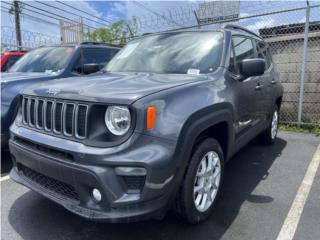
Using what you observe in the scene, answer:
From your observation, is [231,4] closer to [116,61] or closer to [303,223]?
[116,61]

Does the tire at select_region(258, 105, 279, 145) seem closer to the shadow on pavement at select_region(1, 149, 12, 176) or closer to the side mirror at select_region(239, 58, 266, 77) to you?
the side mirror at select_region(239, 58, 266, 77)

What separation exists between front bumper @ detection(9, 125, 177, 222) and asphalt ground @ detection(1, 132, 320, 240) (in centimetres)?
52

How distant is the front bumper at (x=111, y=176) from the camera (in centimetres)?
220

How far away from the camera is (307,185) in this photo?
12.6ft

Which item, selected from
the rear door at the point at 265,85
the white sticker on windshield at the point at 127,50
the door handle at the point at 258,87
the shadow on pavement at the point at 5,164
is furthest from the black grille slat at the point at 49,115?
the rear door at the point at 265,85

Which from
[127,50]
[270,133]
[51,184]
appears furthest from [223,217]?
[270,133]

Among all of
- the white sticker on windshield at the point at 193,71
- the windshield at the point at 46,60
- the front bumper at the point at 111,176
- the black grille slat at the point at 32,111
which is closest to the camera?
the front bumper at the point at 111,176

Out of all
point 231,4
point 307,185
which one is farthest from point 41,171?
point 231,4

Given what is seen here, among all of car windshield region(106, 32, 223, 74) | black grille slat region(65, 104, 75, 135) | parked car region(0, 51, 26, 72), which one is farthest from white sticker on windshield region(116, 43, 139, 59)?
parked car region(0, 51, 26, 72)

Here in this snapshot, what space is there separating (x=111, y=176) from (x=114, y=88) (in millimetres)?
742

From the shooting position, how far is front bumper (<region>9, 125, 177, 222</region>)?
220 centimetres

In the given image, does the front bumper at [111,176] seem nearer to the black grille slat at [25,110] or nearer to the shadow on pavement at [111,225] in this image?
the shadow on pavement at [111,225]

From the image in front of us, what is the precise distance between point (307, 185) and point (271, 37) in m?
4.84

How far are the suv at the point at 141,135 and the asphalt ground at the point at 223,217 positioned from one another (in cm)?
23
